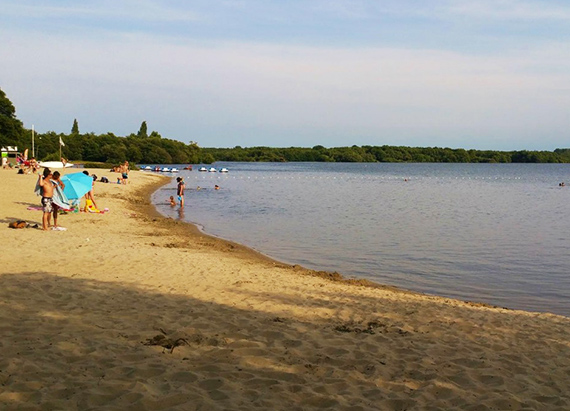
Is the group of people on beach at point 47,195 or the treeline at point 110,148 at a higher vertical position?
the treeline at point 110,148

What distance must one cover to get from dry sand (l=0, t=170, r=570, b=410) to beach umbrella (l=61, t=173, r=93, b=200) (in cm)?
721

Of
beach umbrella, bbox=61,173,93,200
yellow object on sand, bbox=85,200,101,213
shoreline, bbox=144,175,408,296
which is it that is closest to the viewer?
shoreline, bbox=144,175,408,296

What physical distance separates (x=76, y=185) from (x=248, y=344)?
47.4 feet

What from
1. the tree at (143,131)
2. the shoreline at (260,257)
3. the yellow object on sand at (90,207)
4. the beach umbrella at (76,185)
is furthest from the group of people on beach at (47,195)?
the tree at (143,131)

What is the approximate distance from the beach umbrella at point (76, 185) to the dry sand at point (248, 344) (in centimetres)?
721

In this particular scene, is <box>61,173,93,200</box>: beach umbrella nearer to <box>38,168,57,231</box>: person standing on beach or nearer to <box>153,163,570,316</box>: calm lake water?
<box>38,168,57,231</box>: person standing on beach

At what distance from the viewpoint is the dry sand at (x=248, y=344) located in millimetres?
4996

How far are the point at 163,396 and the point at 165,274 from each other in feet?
20.3

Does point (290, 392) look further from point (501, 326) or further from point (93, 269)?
point (93, 269)

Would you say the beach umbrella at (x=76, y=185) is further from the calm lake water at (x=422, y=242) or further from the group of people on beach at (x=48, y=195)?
the calm lake water at (x=422, y=242)

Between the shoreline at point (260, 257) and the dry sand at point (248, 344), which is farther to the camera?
the shoreline at point (260, 257)

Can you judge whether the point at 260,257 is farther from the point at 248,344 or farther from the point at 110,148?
the point at 110,148

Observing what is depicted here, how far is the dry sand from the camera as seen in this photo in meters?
5.00

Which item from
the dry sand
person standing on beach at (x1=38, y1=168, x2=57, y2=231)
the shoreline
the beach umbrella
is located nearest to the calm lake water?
the shoreline
